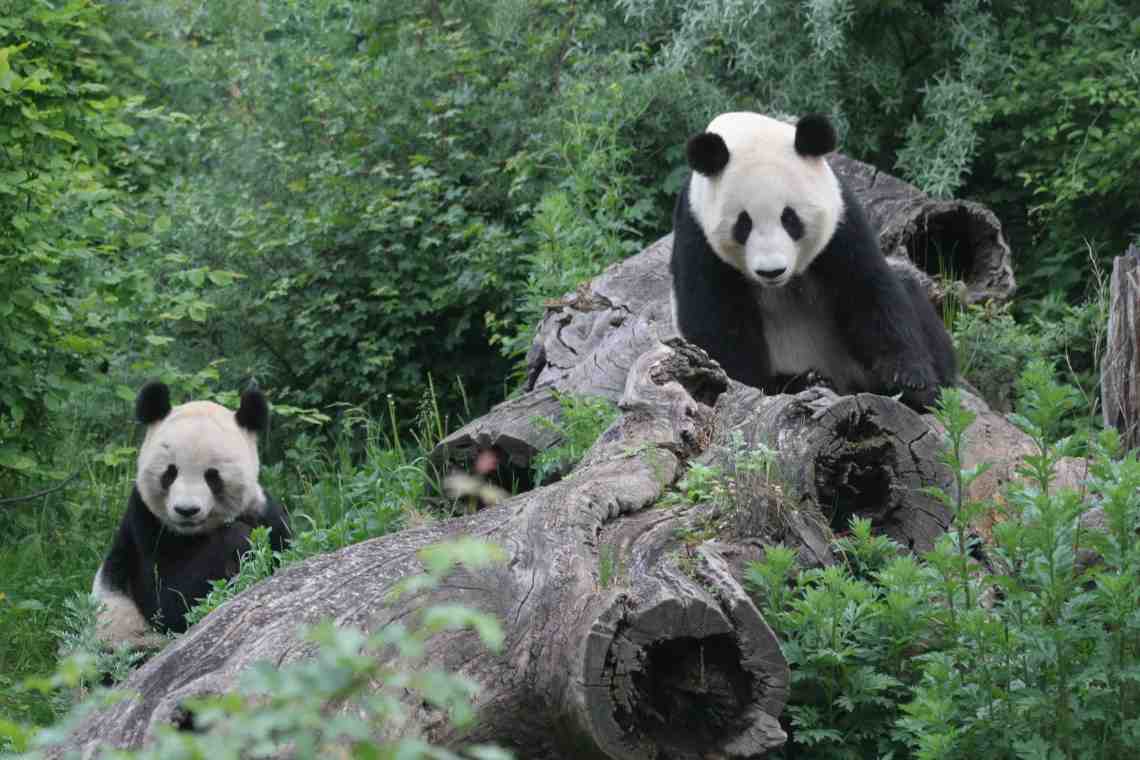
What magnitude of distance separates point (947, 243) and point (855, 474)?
4060mm

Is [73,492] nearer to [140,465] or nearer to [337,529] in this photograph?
[140,465]

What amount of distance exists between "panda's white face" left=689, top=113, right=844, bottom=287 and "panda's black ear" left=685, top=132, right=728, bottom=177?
4cm

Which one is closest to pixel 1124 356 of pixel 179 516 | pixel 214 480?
pixel 214 480

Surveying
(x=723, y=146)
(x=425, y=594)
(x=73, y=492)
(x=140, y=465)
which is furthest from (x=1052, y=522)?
(x=73, y=492)

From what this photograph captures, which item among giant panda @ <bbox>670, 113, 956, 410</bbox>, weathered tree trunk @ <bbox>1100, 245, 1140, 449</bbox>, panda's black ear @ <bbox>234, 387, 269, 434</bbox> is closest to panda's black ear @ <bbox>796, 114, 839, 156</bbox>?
giant panda @ <bbox>670, 113, 956, 410</bbox>

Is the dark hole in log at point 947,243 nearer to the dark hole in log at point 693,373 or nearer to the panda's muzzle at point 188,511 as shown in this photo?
the dark hole in log at point 693,373

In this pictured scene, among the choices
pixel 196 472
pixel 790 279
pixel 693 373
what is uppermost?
pixel 790 279

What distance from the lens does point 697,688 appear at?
3.25m

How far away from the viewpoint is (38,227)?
6488mm

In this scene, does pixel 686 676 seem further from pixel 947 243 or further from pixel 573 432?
pixel 947 243

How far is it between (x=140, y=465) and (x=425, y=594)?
2865 millimetres

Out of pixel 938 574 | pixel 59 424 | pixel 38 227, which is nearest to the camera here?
pixel 938 574

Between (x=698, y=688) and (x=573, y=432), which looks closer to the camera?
(x=698, y=688)

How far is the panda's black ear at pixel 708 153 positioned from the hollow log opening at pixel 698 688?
2760 mm
